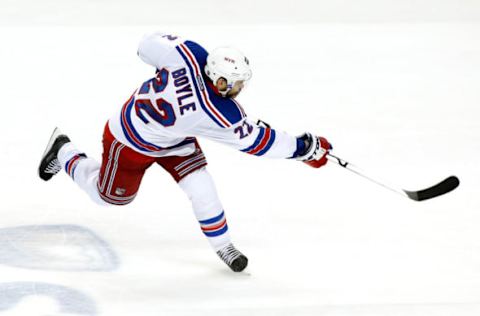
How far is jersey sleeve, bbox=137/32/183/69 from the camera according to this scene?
12.1 feet

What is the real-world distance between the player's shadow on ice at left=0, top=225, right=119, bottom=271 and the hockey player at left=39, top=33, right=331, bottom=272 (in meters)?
0.21

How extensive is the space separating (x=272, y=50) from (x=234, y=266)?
9.05 ft

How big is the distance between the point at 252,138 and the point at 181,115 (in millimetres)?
286

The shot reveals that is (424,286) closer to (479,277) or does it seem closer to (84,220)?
(479,277)

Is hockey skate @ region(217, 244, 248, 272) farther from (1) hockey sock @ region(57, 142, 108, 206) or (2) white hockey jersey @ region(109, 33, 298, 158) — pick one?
(1) hockey sock @ region(57, 142, 108, 206)

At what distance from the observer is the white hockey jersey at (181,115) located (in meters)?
3.48

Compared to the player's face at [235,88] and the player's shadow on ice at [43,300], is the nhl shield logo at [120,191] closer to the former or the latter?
the player's shadow on ice at [43,300]

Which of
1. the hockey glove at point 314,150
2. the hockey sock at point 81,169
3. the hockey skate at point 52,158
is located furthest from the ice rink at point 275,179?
the hockey glove at point 314,150

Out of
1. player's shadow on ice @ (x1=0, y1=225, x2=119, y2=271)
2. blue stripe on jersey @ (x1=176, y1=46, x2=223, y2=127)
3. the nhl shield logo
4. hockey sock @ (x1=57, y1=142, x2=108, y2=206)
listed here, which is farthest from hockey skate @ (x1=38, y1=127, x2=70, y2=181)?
blue stripe on jersey @ (x1=176, y1=46, x2=223, y2=127)

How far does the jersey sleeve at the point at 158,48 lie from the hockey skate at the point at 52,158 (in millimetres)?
782

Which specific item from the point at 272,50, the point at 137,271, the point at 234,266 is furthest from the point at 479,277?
the point at 272,50

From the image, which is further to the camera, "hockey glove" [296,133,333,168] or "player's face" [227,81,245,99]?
"hockey glove" [296,133,333,168]

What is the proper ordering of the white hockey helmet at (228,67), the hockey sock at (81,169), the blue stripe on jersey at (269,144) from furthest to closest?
1. the hockey sock at (81,169)
2. the blue stripe on jersey at (269,144)
3. the white hockey helmet at (228,67)

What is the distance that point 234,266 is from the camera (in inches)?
149
